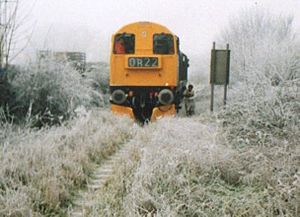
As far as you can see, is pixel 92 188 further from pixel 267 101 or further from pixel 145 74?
pixel 145 74

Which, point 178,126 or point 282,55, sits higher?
point 282,55

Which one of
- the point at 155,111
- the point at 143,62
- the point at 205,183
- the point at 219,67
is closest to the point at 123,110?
the point at 155,111

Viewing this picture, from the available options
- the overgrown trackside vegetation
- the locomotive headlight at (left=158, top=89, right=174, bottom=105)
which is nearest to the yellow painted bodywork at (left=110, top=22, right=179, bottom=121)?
the locomotive headlight at (left=158, top=89, right=174, bottom=105)

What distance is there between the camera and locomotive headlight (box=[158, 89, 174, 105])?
1253 centimetres

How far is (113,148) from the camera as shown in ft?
27.8

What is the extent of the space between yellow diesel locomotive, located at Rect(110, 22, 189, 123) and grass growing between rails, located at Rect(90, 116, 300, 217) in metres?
5.99

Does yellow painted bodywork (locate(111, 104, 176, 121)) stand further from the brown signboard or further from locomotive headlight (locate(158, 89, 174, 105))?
the brown signboard

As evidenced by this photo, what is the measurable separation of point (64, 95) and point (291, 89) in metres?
6.14

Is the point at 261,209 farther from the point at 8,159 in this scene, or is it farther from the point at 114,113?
the point at 114,113

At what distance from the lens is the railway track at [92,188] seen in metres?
5.34

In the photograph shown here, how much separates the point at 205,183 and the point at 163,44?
8088 millimetres

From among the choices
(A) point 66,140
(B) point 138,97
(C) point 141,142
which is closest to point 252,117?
(C) point 141,142

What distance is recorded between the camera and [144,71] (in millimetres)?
13031

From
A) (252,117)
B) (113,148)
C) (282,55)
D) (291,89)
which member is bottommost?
(113,148)
